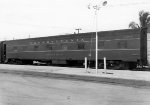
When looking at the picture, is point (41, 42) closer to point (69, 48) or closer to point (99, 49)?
point (69, 48)

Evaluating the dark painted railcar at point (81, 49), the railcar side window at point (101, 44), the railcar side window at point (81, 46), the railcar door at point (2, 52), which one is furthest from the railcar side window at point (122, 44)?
the railcar door at point (2, 52)

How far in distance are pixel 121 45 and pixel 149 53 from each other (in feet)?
8.04

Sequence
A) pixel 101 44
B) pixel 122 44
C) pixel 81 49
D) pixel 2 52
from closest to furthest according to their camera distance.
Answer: pixel 122 44
pixel 101 44
pixel 81 49
pixel 2 52

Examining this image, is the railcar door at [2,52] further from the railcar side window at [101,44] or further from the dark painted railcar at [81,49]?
the railcar side window at [101,44]

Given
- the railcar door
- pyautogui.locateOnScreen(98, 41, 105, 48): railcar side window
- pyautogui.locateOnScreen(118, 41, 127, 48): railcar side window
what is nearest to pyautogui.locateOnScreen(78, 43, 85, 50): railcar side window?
pyautogui.locateOnScreen(98, 41, 105, 48): railcar side window

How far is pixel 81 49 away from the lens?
29.3 m

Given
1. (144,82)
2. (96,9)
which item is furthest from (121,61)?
(144,82)

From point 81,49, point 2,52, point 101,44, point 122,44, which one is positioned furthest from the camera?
point 2,52

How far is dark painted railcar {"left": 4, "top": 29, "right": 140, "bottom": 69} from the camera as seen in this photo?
25420 millimetres

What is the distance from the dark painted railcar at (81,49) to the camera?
83.4ft

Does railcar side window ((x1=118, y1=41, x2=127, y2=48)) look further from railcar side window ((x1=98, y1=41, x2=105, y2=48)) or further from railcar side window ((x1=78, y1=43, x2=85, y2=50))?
railcar side window ((x1=78, y1=43, x2=85, y2=50))

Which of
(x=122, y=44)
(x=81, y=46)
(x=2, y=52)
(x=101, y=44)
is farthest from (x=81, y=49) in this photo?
(x=2, y=52)

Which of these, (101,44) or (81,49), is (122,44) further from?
(81,49)

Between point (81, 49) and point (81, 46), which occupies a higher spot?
point (81, 46)
